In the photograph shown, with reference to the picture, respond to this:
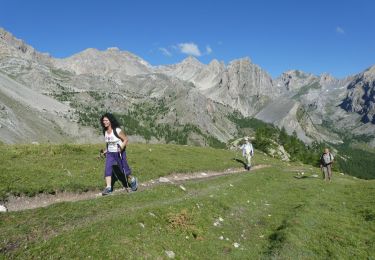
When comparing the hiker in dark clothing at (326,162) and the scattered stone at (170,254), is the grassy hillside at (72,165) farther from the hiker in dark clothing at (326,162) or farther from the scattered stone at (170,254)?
the scattered stone at (170,254)

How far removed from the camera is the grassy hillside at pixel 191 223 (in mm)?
16984

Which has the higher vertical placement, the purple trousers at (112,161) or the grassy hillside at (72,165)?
the purple trousers at (112,161)

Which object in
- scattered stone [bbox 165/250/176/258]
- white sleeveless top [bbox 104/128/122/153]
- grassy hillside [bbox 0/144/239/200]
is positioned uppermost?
white sleeveless top [bbox 104/128/122/153]

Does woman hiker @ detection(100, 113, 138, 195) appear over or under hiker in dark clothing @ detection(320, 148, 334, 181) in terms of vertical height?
over

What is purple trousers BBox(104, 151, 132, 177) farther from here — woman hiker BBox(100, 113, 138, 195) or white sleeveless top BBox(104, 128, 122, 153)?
white sleeveless top BBox(104, 128, 122, 153)

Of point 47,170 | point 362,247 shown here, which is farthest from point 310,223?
point 47,170

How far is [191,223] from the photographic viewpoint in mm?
22094

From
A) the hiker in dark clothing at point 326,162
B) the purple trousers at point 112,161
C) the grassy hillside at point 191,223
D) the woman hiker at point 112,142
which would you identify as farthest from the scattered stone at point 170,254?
the hiker in dark clothing at point 326,162

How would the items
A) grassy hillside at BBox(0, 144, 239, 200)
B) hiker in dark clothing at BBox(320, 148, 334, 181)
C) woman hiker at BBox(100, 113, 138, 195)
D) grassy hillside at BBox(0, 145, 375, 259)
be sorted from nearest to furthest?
grassy hillside at BBox(0, 145, 375, 259) < woman hiker at BBox(100, 113, 138, 195) < grassy hillside at BBox(0, 144, 239, 200) < hiker in dark clothing at BBox(320, 148, 334, 181)

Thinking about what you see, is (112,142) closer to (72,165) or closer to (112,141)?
(112,141)

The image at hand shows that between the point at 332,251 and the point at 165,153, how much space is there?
108ft

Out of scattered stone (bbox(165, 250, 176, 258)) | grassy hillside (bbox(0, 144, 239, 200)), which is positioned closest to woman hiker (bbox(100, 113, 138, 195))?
grassy hillside (bbox(0, 144, 239, 200))

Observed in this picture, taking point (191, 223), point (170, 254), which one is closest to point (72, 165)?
point (191, 223)

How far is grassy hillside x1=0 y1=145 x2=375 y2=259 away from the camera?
1698cm
